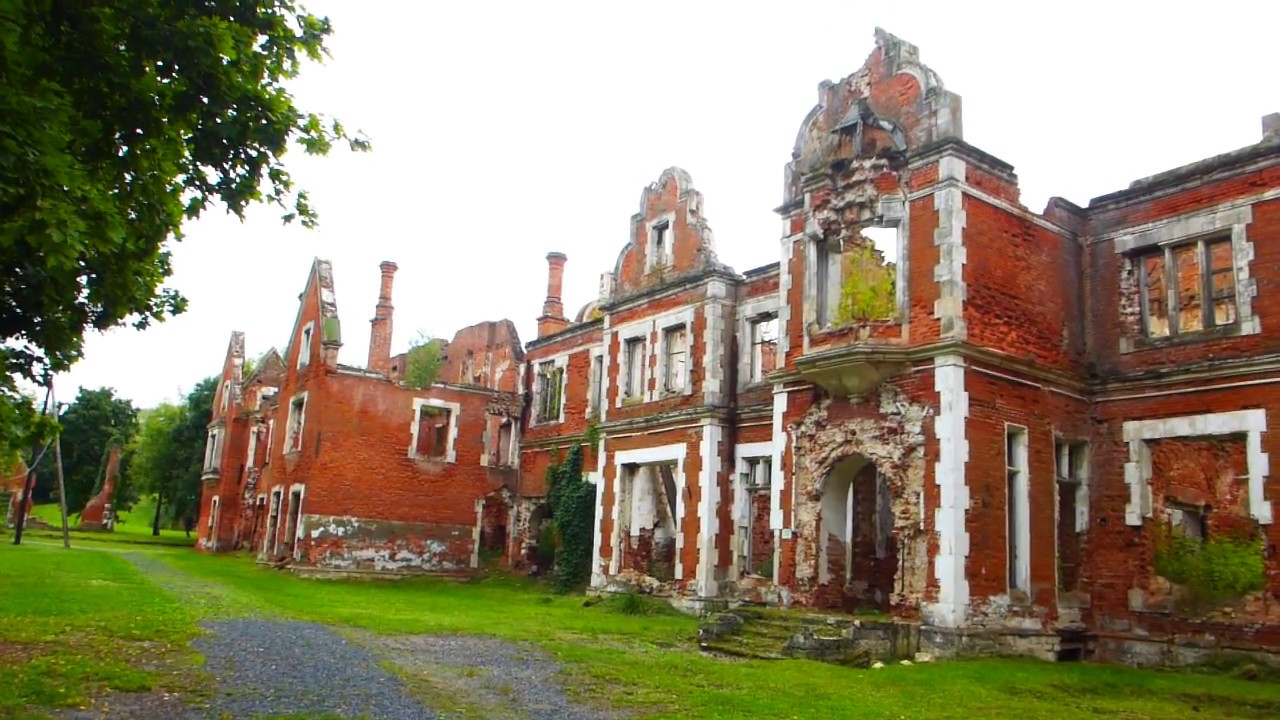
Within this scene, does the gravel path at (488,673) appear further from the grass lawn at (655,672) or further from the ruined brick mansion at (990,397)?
the ruined brick mansion at (990,397)

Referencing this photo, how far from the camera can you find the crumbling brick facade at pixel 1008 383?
16375 millimetres

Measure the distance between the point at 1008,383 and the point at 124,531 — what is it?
208 feet

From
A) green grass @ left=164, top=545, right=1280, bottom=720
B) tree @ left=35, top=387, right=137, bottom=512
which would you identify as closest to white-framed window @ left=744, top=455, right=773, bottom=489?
green grass @ left=164, top=545, right=1280, bottom=720

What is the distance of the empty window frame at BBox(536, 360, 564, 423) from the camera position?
32.8 m

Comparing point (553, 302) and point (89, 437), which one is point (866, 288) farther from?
point (89, 437)

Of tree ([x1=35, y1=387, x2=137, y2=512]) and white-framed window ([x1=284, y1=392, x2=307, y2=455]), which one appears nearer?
white-framed window ([x1=284, y1=392, x2=307, y2=455])

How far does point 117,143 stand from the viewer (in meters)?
8.93

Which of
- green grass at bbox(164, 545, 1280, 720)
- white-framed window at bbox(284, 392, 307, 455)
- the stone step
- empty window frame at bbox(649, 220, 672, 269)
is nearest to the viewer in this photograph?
green grass at bbox(164, 545, 1280, 720)

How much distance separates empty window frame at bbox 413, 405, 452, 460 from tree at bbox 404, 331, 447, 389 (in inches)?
38.5

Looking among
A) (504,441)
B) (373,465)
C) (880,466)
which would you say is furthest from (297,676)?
(504,441)

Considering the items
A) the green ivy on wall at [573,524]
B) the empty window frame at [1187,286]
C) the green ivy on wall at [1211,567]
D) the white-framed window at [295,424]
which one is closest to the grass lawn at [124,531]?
the white-framed window at [295,424]

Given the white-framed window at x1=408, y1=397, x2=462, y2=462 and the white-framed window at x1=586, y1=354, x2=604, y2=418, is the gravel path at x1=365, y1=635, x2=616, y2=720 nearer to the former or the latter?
the white-framed window at x1=586, y1=354, x2=604, y2=418

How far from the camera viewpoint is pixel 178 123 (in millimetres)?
8945

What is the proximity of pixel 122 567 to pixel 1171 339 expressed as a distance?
26586 mm
